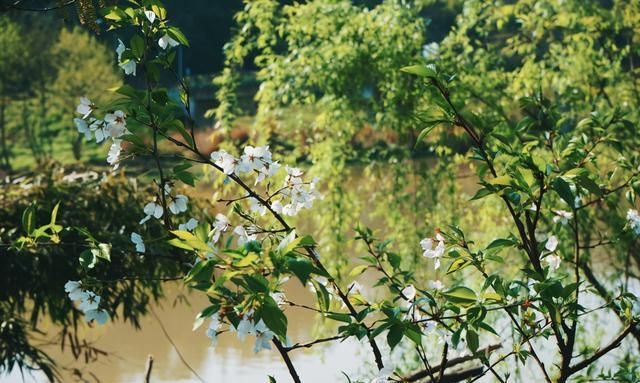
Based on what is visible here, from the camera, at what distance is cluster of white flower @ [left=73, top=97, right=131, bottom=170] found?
127 centimetres

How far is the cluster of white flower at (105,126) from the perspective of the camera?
1.27 meters

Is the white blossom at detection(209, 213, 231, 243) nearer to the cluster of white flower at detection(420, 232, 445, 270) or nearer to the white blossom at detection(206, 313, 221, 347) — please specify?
the white blossom at detection(206, 313, 221, 347)

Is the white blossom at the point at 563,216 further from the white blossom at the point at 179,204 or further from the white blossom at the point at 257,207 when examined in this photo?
the white blossom at the point at 179,204

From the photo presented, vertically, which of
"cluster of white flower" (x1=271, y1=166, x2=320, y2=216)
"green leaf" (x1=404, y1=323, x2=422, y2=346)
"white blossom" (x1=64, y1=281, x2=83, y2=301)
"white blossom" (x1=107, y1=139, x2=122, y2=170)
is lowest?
"green leaf" (x1=404, y1=323, x2=422, y2=346)

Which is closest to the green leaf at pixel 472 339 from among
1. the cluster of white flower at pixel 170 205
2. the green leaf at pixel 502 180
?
the green leaf at pixel 502 180

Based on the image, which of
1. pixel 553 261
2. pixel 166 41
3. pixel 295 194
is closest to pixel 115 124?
pixel 166 41

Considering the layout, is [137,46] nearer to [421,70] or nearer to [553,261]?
[421,70]

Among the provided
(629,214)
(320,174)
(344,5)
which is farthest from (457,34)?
(629,214)

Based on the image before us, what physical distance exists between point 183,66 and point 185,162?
1704 cm

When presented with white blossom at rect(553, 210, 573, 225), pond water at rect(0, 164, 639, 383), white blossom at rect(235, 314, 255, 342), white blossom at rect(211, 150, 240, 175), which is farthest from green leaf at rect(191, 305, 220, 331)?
pond water at rect(0, 164, 639, 383)

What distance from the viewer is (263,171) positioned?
135 centimetres

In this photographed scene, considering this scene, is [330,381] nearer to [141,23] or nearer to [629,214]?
[629,214]

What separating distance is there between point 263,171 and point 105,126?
0.22 m

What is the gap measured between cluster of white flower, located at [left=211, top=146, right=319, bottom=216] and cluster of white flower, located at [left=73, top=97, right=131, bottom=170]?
4.9 inches
